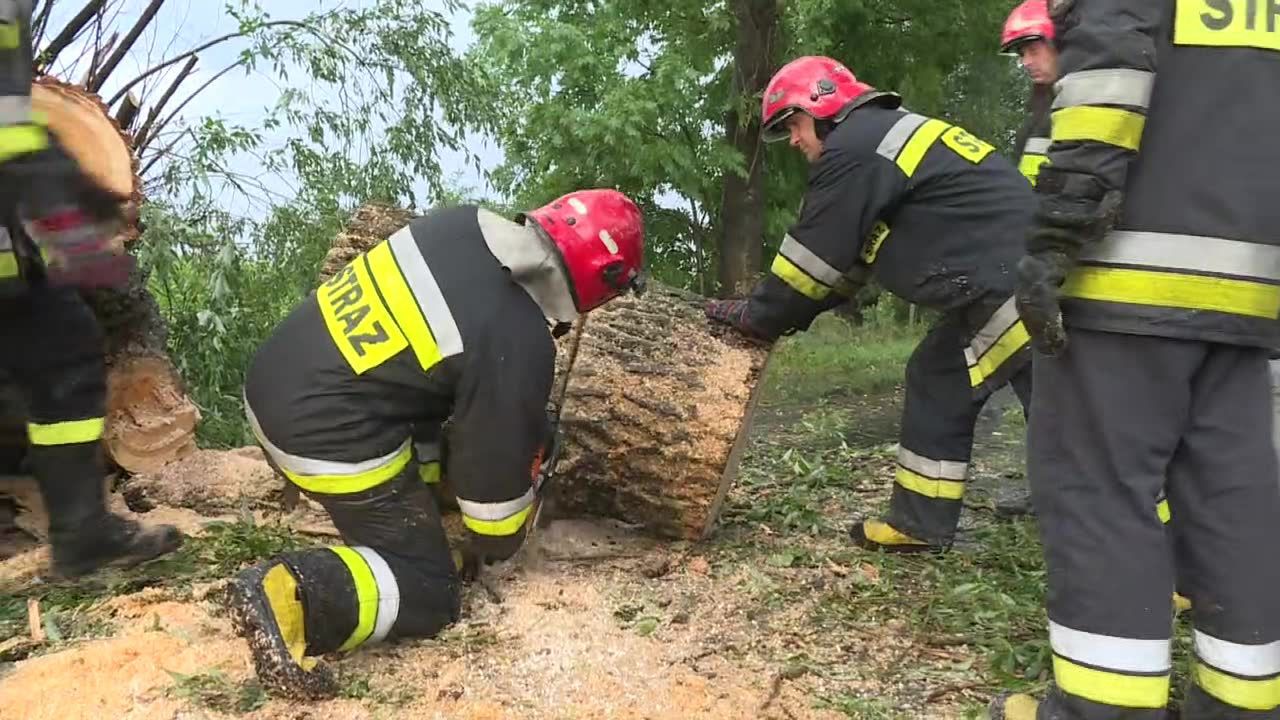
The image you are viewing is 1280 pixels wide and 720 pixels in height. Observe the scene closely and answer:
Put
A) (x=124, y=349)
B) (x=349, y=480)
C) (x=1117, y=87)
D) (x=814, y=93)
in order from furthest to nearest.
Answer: (x=124, y=349)
(x=814, y=93)
(x=349, y=480)
(x=1117, y=87)

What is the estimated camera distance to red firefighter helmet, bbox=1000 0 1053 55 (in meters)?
3.77

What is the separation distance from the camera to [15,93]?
2502 millimetres

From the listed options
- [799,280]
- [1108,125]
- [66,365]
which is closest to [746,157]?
[799,280]

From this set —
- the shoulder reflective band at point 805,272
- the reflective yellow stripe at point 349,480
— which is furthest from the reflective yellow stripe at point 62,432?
the shoulder reflective band at point 805,272

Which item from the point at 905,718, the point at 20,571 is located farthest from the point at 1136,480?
the point at 20,571

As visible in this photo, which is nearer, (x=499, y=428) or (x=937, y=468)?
(x=499, y=428)

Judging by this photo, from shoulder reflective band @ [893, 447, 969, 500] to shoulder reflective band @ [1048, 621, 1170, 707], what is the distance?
1719 mm

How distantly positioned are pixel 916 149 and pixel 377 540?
2.30 m

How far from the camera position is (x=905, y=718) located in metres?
2.62

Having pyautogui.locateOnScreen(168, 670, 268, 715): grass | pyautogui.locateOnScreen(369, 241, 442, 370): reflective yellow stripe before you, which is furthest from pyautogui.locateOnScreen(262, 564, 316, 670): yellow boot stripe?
pyautogui.locateOnScreen(369, 241, 442, 370): reflective yellow stripe

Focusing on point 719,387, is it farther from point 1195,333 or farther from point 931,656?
point 1195,333

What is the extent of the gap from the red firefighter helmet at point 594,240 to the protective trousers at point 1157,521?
1373 millimetres

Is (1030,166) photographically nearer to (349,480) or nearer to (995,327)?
(995,327)

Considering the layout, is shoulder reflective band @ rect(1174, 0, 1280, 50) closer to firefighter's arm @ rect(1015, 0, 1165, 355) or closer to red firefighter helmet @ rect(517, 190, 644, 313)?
firefighter's arm @ rect(1015, 0, 1165, 355)
